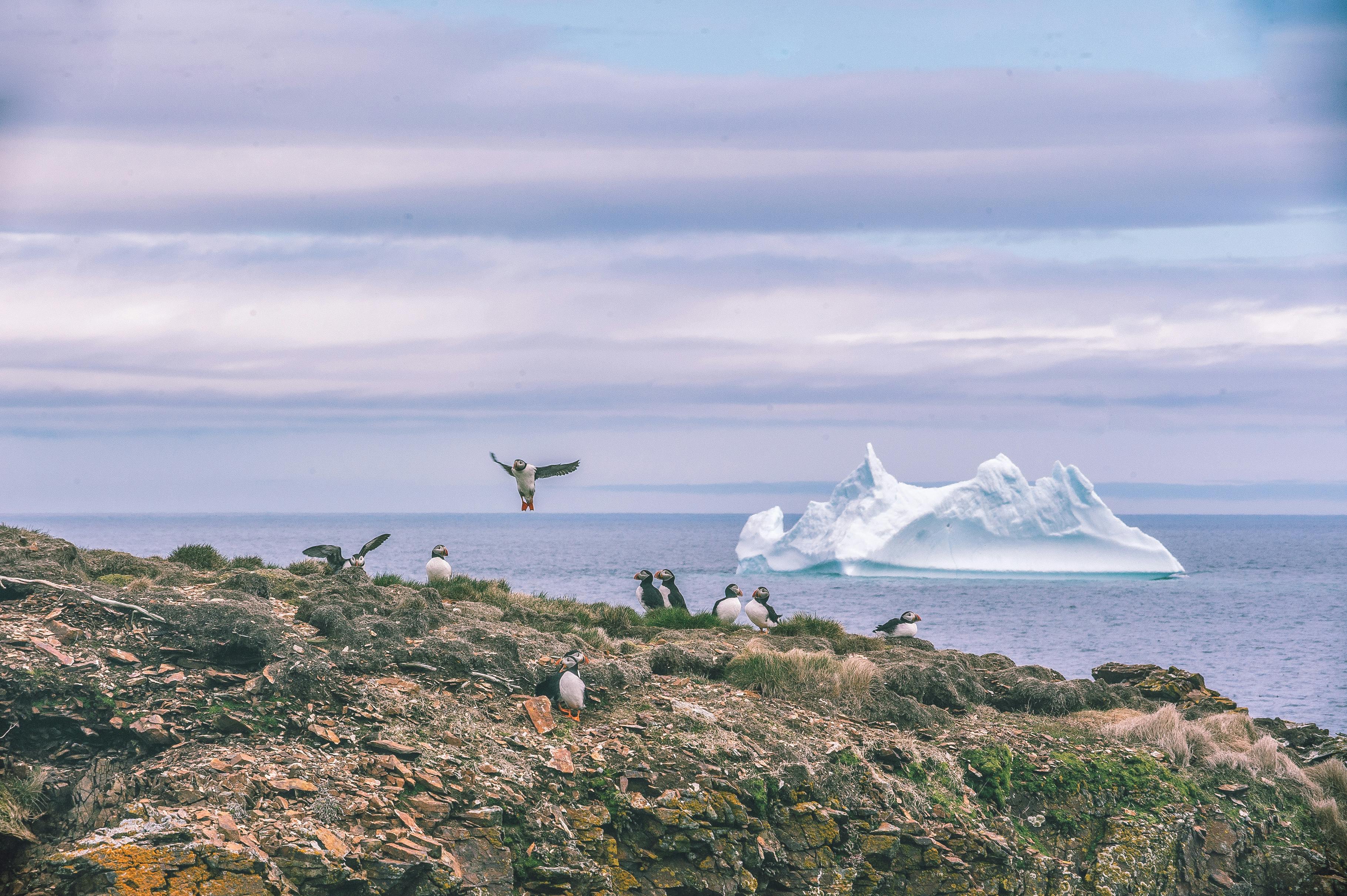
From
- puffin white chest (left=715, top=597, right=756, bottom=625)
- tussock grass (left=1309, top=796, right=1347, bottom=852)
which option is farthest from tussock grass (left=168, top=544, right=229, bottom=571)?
tussock grass (left=1309, top=796, right=1347, bottom=852)

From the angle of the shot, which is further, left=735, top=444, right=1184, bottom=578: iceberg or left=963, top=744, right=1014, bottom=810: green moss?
left=735, top=444, right=1184, bottom=578: iceberg

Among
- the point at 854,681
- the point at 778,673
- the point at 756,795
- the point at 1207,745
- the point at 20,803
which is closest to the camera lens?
the point at 20,803

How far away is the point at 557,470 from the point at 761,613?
230 inches

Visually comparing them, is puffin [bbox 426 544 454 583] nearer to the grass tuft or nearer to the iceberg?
the grass tuft

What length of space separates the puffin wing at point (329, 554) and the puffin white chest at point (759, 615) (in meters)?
8.78

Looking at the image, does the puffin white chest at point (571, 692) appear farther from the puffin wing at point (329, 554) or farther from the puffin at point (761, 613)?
the puffin wing at point (329, 554)

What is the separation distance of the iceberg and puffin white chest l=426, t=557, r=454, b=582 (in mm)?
A: 67758

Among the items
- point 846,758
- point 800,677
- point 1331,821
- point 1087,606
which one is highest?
point 800,677

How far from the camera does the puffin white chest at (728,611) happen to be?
2205 centimetres

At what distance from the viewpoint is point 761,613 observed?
2217cm

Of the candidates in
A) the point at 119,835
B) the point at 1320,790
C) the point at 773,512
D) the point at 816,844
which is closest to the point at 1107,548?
the point at 773,512

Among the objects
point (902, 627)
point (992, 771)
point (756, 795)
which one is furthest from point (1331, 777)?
point (756, 795)

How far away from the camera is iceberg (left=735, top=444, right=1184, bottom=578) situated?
88688 mm

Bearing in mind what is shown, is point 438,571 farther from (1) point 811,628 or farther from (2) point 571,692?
(2) point 571,692
